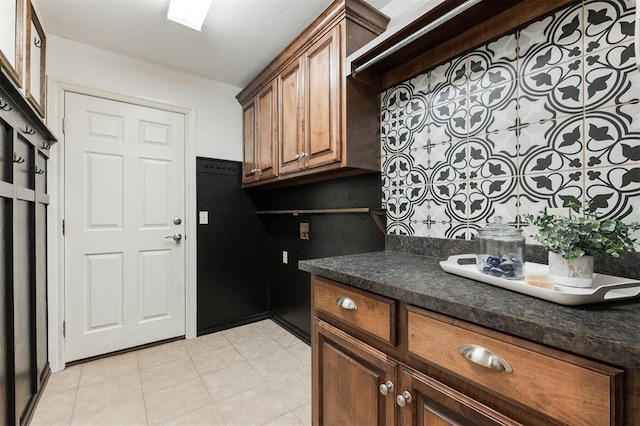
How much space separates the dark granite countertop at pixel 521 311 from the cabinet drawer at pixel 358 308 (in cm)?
4

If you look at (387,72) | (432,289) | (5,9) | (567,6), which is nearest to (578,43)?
(567,6)

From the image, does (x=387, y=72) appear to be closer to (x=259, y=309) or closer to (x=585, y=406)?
(x=585, y=406)

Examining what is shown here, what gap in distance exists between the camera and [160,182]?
2.41 metres

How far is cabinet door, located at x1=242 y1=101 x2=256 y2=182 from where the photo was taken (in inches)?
98.6

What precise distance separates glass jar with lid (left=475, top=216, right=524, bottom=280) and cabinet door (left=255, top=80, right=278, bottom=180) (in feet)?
5.16

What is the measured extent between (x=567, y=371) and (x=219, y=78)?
292 centimetres

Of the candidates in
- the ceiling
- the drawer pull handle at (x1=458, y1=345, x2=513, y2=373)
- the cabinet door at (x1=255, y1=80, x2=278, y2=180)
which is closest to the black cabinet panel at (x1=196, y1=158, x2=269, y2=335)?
the cabinet door at (x1=255, y1=80, x2=278, y2=180)

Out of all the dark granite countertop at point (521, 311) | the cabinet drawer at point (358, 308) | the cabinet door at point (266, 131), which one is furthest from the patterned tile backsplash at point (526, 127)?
the cabinet door at point (266, 131)

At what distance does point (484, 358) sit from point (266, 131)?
2071mm

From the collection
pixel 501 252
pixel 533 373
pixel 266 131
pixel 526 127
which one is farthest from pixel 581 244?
pixel 266 131

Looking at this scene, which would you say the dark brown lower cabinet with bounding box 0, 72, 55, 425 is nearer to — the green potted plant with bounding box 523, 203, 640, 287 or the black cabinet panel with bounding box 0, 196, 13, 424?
the black cabinet panel with bounding box 0, 196, 13, 424

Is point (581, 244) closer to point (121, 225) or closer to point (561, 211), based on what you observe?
point (561, 211)

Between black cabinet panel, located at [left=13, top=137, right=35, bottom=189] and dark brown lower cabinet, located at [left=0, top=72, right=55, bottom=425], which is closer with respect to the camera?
dark brown lower cabinet, located at [left=0, top=72, right=55, bottom=425]

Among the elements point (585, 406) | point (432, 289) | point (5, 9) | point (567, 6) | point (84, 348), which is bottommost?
point (84, 348)
